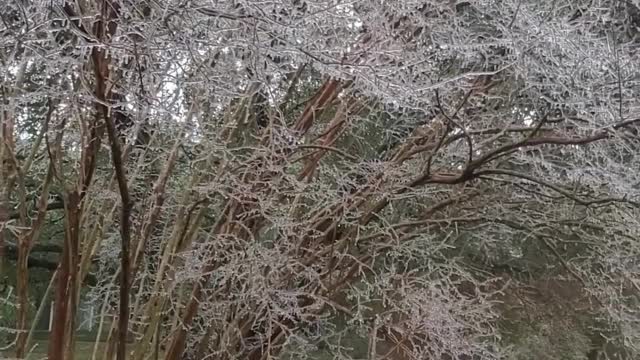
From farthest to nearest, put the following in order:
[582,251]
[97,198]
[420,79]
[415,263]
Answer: [582,251] → [415,263] → [97,198] → [420,79]

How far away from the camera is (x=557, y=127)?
5133 millimetres

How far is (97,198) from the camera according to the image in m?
4.99

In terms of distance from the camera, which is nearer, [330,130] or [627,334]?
[330,130]

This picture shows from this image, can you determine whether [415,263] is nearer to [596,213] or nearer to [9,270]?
[596,213]

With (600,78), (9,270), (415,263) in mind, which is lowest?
(9,270)

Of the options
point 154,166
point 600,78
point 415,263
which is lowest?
point 415,263

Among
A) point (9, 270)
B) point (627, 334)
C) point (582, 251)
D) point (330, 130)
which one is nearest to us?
point (330, 130)

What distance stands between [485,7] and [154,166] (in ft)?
8.50

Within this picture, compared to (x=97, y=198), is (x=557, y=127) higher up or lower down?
higher up

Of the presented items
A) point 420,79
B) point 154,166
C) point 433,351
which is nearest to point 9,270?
point 154,166

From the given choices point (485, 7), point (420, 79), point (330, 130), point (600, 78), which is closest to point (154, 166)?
point (330, 130)

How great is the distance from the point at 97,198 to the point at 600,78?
3.26m

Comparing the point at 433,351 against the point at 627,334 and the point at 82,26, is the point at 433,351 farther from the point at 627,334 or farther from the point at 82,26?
the point at 82,26

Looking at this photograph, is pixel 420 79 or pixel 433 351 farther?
pixel 433 351
